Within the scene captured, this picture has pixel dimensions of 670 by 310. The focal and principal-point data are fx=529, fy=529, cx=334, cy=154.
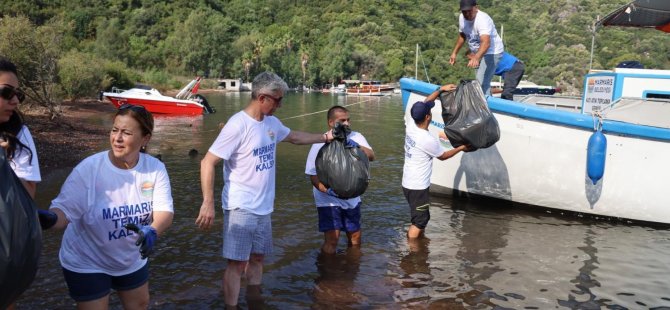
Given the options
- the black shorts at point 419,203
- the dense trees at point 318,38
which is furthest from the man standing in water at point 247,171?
the dense trees at point 318,38

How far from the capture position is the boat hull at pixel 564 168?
7.54m

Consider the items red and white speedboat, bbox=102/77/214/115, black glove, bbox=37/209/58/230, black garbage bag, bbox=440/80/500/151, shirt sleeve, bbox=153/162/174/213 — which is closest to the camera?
black glove, bbox=37/209/58/230

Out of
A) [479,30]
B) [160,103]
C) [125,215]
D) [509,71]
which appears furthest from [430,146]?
[160,103]

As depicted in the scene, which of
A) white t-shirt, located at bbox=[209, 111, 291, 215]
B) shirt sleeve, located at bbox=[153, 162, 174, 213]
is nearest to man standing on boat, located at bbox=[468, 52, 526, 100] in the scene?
white t-shirt, located at bbox=[209, 111, 291, 215]

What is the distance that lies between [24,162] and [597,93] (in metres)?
9.02

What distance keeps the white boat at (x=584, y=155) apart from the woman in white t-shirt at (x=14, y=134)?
15.3ft

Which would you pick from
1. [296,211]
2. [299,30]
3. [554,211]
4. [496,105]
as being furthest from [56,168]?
[299,30]

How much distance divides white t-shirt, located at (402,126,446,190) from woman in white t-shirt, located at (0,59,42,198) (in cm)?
415

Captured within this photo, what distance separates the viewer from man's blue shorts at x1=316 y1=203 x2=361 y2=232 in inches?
230

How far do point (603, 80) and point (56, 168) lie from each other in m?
10.9

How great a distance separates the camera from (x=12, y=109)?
10.3 feet

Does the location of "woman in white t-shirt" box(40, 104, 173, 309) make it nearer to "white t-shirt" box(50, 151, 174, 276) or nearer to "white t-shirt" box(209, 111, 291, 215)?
"white t-shirt" box(50, 151, 174, 276)

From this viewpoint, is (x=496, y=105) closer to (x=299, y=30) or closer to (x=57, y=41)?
(x=57, y=41)

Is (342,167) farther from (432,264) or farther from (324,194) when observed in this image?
(432,264)
